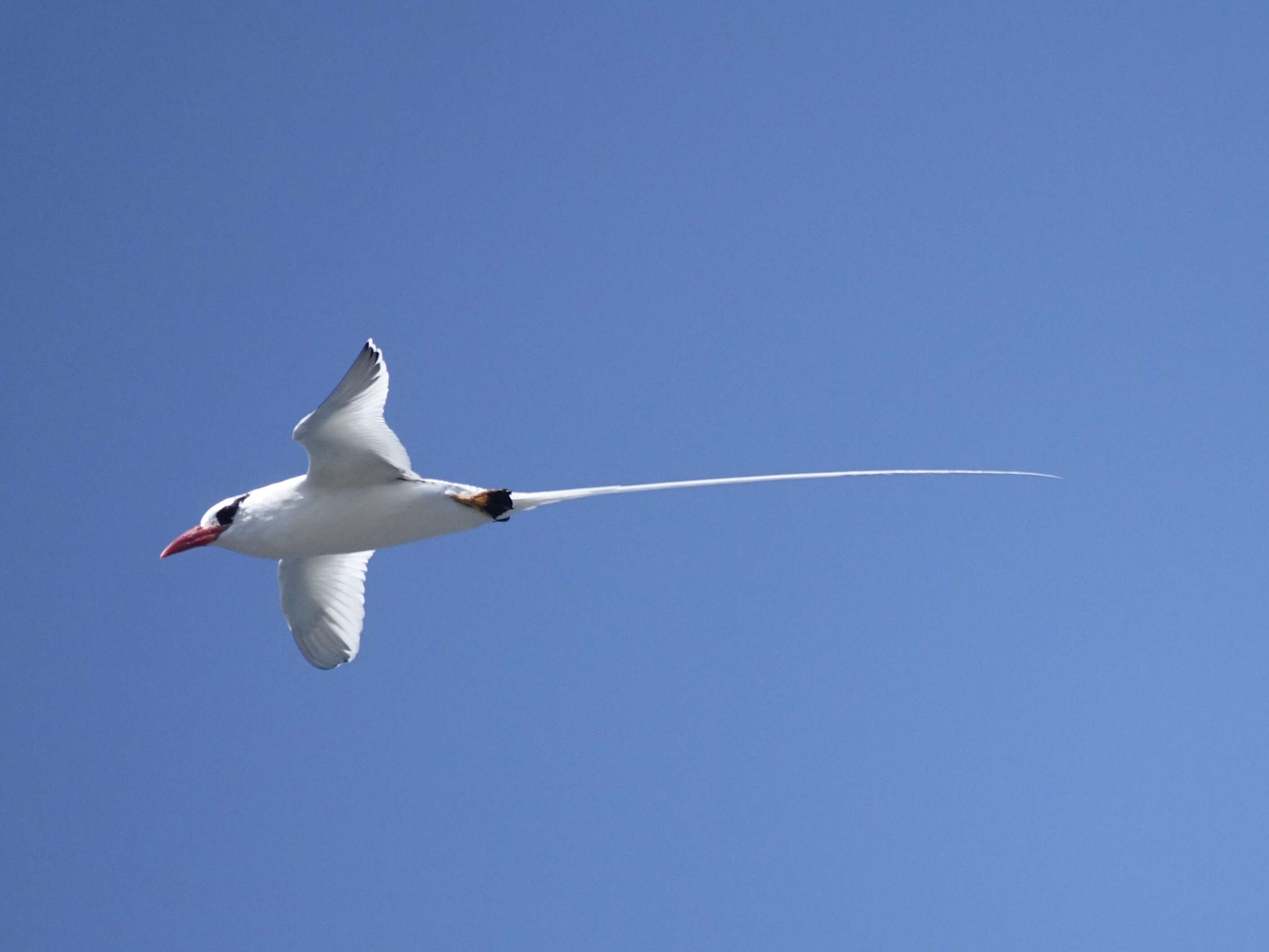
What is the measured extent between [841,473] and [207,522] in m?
4.94

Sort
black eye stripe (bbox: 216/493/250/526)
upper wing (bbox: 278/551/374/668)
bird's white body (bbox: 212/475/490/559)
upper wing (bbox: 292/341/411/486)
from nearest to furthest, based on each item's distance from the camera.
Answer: upper wing (bbox: 292/341/411/486)
bird's white body (bbox: 212/475/490/559)
black eye stripe (bbox: 216/493/250/526)
upper wing (bbox: 278/551/374/668)

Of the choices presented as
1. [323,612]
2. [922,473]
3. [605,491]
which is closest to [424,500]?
[605,491]

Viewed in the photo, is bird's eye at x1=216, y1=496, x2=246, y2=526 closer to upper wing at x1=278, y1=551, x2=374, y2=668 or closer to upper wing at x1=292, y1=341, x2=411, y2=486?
upper wing at x1=292, y1=341, x2=411, y2=486

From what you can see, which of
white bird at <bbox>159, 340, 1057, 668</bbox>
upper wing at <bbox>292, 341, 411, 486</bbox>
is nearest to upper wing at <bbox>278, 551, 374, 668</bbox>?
white bird at <bbox>159, 340, 1057, 668</bbox>

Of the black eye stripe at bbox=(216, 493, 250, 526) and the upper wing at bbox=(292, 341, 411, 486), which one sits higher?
the upper wing at bbox=(292, 341, 411, 486)

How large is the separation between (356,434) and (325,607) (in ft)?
8.57

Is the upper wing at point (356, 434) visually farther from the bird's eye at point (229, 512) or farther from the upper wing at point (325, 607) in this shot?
the upper wing at point (325, 607)

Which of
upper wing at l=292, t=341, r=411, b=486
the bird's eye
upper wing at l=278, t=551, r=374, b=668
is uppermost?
upper wing at l=292, t=341, r=411, b=486

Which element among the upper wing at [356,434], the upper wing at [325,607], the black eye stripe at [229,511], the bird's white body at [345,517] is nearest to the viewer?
the upper wing at [356,434]

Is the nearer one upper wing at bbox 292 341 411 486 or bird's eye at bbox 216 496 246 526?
upper wing at bbox 292 341 411 486

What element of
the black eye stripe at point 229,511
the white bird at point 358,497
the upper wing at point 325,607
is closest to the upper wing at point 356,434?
the white bird at point 358,497

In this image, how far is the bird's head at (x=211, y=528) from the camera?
1217 cm

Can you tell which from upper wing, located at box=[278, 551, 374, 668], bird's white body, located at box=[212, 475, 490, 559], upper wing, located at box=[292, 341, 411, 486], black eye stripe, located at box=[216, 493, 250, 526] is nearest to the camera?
upper wing, located at box=[292, 341, 411, 486]

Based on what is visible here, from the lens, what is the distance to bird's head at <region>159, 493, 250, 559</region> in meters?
12.2
